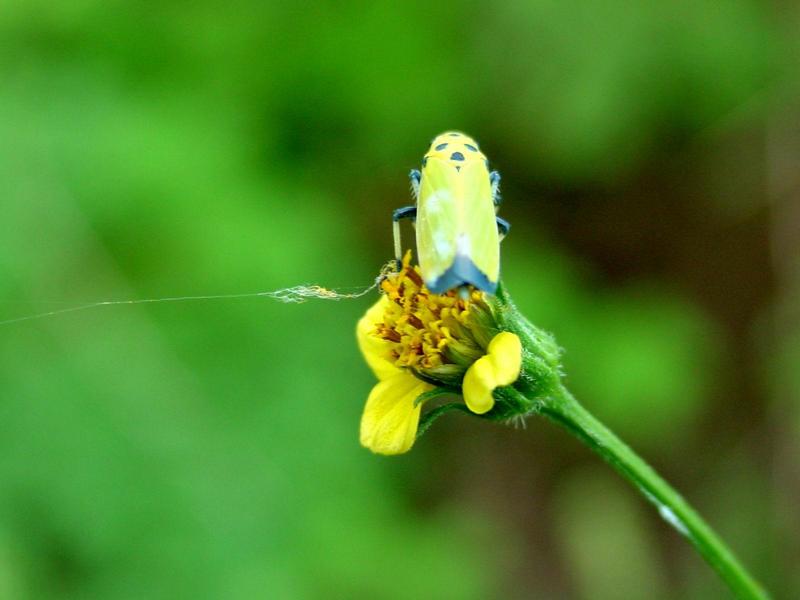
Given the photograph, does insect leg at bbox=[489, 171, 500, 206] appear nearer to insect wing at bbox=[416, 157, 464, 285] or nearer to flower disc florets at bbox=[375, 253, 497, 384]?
insect wing at bbox=[416, 157, 464, 285]

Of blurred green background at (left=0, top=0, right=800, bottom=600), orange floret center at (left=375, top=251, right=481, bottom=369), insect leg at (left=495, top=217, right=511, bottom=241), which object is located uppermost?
blurred green background at (left=0, top=0, right=800, bottom=600)

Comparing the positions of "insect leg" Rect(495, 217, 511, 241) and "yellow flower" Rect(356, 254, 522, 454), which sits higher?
"insect leg" Rect(495, 217, 511, 241)

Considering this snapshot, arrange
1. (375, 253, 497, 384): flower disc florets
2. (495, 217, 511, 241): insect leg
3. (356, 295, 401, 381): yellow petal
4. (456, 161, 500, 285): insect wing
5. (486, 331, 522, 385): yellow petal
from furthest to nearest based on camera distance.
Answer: (495, 217, 511, 241): insect leg < (356, 295, 401, 381): yellow petal < (375, 253, 497, 384): flower disc florets < (456, 161, 500, 285): insect wing < (486, 331, 522, 385): yellow petal

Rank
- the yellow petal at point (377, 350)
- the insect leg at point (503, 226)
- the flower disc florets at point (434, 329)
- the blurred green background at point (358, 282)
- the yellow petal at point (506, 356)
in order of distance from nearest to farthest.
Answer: the yellow petal at point (506, 356)
the flower disc florets at point (434, 329)
the yellow petal at point (377, 350)
the insect leg at point (503, 226)
the blurred green background at point (358, 282)

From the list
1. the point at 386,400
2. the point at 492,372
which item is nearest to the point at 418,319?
the point at 386,400

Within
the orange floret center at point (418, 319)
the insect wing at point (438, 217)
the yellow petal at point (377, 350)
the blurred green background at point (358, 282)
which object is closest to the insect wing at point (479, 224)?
the insect wing at point (438, 217)

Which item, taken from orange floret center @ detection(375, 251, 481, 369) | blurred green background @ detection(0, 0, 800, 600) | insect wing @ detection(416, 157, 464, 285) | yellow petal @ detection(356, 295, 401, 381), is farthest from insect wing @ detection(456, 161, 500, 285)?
blurred green background @ detection(0, 0, 800, 600)

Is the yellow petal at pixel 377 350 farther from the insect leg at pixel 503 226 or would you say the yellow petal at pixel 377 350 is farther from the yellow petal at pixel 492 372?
the insect leg at pixel 503 226

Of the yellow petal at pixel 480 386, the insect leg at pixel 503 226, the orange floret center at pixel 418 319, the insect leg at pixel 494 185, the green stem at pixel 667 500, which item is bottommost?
the green stem at pixel 667 500

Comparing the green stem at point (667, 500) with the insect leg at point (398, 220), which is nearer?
the green stem at point (667, 500)
